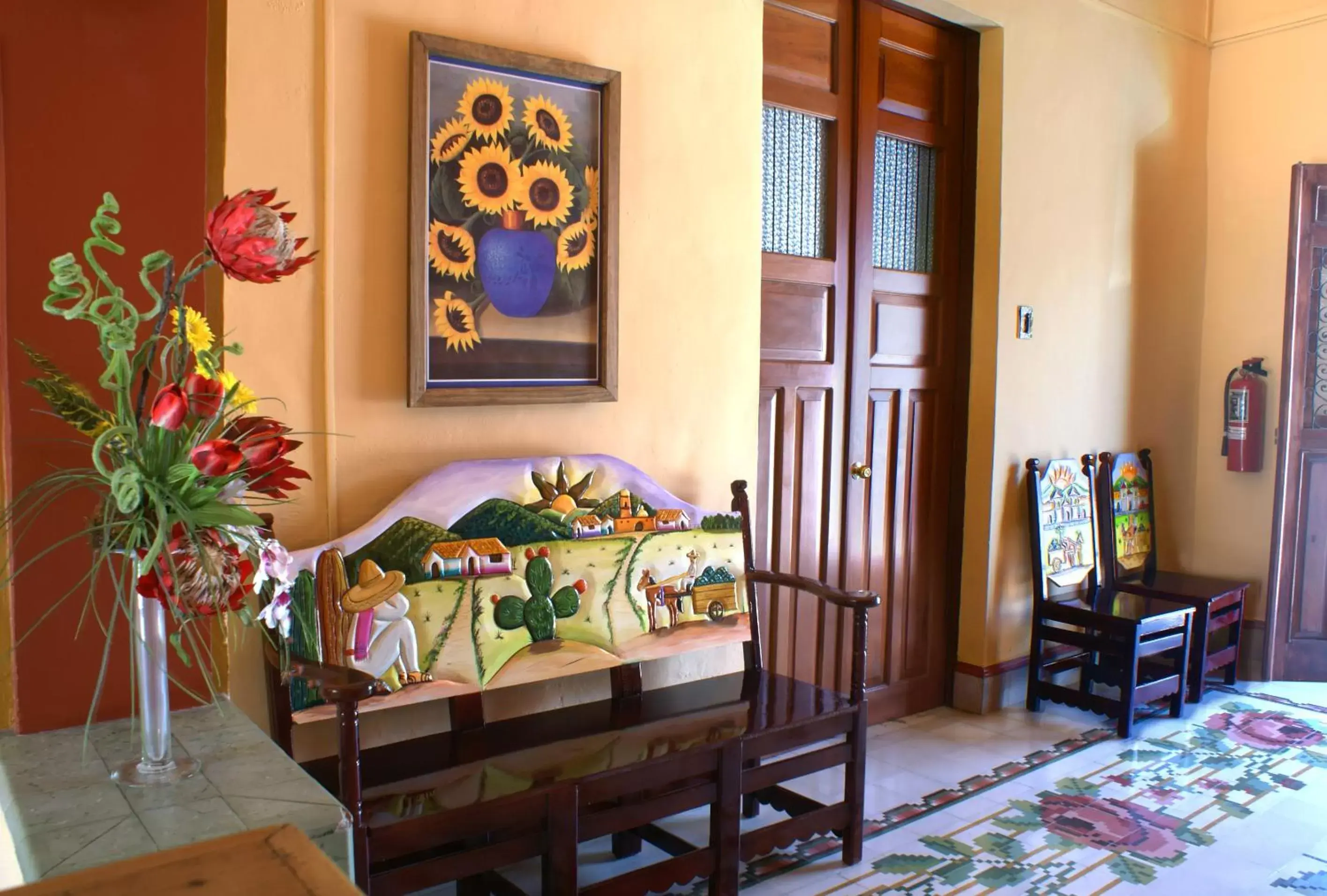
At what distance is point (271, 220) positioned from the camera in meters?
1.62

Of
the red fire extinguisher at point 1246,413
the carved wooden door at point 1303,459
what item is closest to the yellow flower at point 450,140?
the carved wooden door at point 1303,459

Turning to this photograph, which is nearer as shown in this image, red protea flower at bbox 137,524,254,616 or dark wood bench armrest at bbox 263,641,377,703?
red protea flower at bbox 137,524,254,616

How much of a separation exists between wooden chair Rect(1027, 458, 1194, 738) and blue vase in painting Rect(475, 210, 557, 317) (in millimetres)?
2235

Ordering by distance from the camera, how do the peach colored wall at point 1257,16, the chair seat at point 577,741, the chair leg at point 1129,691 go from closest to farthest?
the chair seat at point 577,741
the chair leg at point 1129,691
the peach colored wall at point 1257,16

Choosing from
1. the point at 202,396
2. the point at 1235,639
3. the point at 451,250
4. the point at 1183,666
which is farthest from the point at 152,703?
the point at 1235,639

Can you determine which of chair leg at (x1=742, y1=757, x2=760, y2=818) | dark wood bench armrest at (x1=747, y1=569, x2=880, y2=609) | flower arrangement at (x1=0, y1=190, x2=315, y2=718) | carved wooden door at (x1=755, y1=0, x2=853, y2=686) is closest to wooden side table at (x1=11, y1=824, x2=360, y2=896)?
flower arrangement at (x1=0, y1=190, x2=315, y2=718)

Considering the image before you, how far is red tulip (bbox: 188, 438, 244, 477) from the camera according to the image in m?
1.58

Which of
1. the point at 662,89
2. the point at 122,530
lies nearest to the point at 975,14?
the point at 662,89

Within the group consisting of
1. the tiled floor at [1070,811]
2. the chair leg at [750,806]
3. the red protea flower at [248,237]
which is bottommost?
the tiled floor at [1070,811]

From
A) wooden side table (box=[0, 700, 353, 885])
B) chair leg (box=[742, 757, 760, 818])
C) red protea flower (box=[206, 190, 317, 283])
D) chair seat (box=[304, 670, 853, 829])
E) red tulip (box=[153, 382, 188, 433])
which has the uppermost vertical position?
red protea flower (box=[206, 190, 317, 283])

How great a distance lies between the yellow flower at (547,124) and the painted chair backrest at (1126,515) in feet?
9.18

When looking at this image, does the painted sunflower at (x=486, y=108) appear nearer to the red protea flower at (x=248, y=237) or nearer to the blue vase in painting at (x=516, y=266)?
the blue vase in painting at (x=516, y=266)

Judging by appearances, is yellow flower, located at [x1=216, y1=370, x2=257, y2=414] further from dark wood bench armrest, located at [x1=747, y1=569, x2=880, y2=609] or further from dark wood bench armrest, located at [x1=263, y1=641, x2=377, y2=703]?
dark wood bench armrest, located at [x1=747, y1=569, x2=880, y2=609]

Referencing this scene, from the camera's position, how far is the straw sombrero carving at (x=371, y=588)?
7.61 feet
